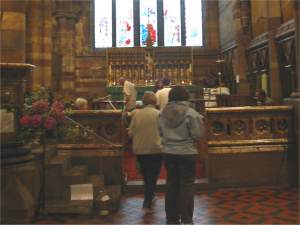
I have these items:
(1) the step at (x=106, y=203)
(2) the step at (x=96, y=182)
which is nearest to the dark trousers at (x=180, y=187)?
(1) the step at (x=106, y=203)

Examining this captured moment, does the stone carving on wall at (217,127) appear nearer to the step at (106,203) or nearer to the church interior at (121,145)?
the church interior at (121,145)

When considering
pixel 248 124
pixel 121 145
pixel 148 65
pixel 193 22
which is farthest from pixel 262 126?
pixel 193 22

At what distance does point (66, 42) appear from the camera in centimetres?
1728

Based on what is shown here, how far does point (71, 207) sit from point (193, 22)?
47.6ft

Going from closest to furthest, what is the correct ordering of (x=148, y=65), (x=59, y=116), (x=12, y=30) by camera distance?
(x=59, y=116), (x=12, y=30), (x=148, y=65)

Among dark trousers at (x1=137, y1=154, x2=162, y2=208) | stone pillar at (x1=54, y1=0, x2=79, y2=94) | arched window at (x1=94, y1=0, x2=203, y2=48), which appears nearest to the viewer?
dark trousers at (x1=137, y1=154, x2=162, y2=208)

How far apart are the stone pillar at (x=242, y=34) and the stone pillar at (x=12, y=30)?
7893 mm

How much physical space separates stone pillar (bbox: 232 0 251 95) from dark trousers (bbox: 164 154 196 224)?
912 cm

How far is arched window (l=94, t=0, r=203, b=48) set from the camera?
736 inches

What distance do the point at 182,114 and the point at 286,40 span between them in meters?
6.77

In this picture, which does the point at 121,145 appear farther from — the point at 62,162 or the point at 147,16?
the point at 147,16

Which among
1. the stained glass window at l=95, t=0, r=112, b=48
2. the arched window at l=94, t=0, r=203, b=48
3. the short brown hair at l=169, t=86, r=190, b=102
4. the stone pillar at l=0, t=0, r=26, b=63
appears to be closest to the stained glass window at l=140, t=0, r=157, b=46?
the arched window at l=94, t=0, r=203, b=48

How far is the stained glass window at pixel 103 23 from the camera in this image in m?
18.5

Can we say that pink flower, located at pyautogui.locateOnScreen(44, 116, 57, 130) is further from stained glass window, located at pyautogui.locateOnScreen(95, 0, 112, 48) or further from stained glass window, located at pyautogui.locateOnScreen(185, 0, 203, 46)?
stained glass window, located at pyautogui.locateOnScreen(185, 0, 203, 46)
